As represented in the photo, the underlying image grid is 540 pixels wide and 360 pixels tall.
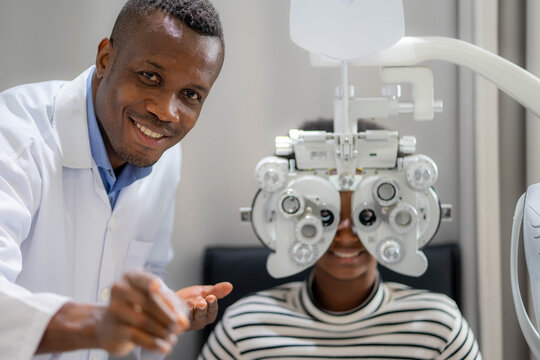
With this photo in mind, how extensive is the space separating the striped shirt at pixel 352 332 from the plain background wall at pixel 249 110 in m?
0.41

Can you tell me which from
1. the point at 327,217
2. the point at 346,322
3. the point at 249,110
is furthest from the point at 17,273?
the point at 249,110

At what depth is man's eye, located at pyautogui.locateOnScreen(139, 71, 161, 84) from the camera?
3.55 feet

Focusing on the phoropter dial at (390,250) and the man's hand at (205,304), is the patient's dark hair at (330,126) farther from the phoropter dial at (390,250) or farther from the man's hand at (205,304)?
the man's hand at (205,304)

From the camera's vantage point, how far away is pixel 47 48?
171 centimetres

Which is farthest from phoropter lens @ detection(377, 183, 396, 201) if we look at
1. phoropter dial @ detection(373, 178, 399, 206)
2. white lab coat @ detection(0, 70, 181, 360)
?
white lab coat @ detection(0, 70, 181, 360)

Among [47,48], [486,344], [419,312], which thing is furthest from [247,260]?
[47,48]

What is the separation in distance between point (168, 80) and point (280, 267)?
1.44ft

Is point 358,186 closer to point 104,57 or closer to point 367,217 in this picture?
point 367,217

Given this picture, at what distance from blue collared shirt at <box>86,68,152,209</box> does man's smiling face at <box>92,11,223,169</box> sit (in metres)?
0.04

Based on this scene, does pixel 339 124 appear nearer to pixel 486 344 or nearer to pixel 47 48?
pixel 486 344

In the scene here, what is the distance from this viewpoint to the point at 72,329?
62 cm

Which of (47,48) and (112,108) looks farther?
(47,48)

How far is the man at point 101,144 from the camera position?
105 centimetres

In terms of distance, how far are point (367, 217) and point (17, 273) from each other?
647 millimetres
